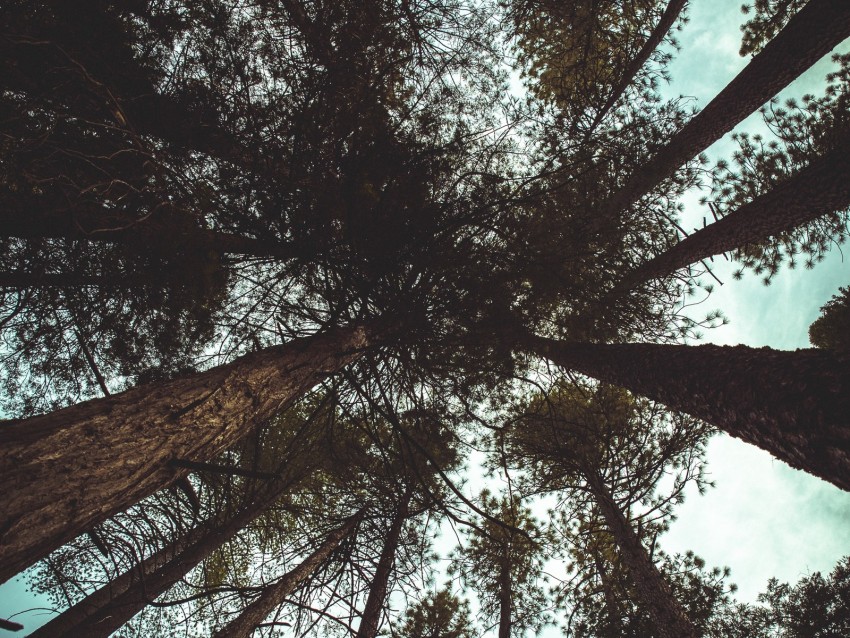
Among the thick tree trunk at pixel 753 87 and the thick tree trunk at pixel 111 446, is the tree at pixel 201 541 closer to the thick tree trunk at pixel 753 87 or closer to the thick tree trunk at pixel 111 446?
the thick tree trunk at pixel 111 446

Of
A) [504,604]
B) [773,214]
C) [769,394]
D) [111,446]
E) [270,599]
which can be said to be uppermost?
[773,214]

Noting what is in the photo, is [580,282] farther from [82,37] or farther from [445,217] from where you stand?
[82,37]

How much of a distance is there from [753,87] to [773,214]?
169 centimetres

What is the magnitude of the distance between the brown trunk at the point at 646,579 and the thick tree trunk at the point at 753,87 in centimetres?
452

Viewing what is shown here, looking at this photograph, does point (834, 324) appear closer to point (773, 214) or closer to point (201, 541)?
point (773, 214)

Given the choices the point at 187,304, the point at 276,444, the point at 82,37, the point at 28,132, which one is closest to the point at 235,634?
the point at 276,444

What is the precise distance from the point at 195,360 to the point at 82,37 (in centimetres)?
298

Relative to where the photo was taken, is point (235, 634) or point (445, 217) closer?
point (445, 217)

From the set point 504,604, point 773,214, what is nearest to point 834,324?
A: point 773,214

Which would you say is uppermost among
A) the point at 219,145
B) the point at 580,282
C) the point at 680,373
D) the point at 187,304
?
the point at 219,145

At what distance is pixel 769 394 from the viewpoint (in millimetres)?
2043

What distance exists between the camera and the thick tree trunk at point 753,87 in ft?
12.5

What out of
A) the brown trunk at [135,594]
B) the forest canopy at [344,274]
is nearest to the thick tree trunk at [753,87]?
the forest canopy at [344,274]

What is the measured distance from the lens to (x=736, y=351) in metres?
2.69
